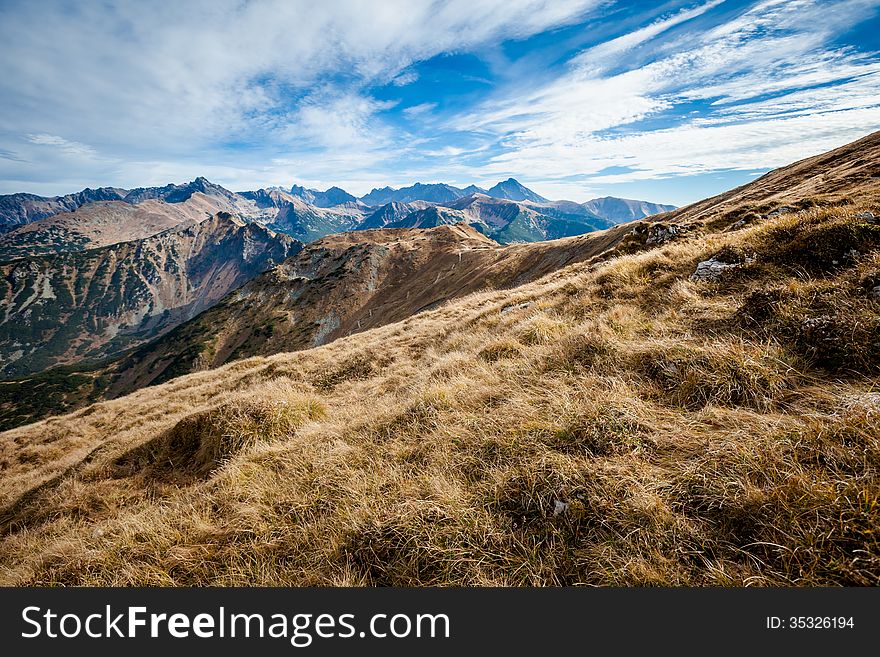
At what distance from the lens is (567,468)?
4.04 m

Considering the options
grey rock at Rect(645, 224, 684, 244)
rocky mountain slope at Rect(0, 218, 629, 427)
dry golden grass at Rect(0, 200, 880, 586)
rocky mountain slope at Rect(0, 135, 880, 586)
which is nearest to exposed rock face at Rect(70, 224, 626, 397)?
rocky mountain slope at Rect(0, 218, 629, 427)

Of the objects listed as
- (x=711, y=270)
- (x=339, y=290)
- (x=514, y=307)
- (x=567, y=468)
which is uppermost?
(x=339, y=290)

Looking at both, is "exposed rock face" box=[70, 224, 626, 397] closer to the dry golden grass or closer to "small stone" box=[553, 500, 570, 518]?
the dry golden grass

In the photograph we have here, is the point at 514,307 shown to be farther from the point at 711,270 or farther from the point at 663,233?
the point at 663,233

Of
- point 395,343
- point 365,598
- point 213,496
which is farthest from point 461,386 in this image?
point 395,343

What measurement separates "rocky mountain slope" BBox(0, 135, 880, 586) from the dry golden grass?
0.03 m

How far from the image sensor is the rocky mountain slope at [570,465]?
3182mm

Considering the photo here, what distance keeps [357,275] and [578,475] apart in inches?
5552

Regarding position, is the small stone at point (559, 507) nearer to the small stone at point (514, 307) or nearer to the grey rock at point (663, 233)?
the small stone at point (514, 307)

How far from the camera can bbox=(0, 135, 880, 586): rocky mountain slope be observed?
318cm

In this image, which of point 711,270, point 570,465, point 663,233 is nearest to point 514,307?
point 711,270

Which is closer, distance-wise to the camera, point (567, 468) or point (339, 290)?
point (567, 468)

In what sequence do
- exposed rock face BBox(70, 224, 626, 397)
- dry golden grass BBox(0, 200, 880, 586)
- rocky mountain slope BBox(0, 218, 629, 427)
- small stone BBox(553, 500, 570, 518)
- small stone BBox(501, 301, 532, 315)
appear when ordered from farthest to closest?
exposed rock face BBox(70, 224, 626, 397) < rocky mountain slope BBox(0, 218, 629, 427) < small stone BBox(501, 301, 532, 315) < small stone BBox(553, 500, 570, 518) < dry golden grass BBox(0, 200, 880, 586)

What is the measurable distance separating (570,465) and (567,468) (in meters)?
0.06
